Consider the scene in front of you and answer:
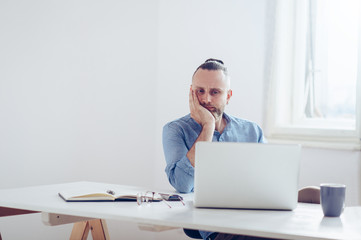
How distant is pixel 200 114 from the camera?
2340 mm

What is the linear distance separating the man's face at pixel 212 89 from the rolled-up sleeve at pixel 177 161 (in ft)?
0.61

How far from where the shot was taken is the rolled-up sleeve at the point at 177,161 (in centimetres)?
202

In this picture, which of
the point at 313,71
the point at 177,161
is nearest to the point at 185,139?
the point at 177,161

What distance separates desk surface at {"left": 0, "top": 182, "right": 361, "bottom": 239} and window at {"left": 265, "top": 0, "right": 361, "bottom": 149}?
161cm

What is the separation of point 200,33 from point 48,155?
4.57ft

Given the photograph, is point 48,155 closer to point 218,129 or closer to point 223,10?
point 218,129

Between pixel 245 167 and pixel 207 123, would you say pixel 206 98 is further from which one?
pixel 245 167

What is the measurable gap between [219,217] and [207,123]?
Answer: 0.81 meters

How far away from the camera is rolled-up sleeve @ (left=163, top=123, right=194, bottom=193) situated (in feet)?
6.64

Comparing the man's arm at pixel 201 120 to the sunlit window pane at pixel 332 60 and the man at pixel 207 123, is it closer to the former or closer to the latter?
the man at pixel 207 123

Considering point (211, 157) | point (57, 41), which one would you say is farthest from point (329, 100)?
point (211, 157)

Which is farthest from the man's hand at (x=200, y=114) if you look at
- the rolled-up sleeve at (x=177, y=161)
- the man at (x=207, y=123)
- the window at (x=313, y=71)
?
the window at (x=313, y=71)

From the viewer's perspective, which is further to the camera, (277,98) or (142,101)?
(142,101)

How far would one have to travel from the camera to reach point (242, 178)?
5.23 feet
